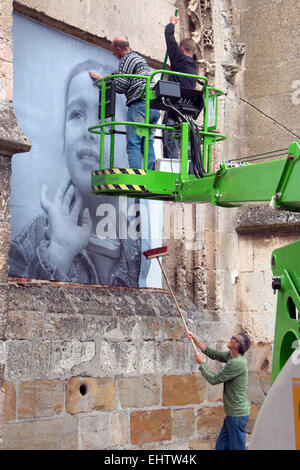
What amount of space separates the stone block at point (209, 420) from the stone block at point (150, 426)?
20.5 inches

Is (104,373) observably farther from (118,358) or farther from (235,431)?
(235,431)

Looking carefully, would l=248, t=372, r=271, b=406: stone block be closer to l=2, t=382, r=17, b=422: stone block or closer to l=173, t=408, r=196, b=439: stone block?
l=173, t=408, r=196, b=439: stone block

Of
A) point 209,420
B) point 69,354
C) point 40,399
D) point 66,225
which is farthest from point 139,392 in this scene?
point 66,225

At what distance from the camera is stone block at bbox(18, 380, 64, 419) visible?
20.8 ft

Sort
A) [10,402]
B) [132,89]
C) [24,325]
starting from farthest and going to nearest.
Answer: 1. [132,89]
2. [24,325]
3. [10,402]

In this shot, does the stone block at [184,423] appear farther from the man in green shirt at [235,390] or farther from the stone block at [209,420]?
the man in green shirt at [235,390]

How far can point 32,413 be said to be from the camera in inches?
252

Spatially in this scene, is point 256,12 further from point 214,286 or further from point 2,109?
point 2,109

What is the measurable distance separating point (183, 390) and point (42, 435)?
6.45 feet

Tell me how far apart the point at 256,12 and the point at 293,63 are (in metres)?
0.80

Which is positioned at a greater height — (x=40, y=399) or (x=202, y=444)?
(x=40, y=399)

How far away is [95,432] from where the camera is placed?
7012mm

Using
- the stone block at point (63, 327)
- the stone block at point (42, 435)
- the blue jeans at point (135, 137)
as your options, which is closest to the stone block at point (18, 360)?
the stone block at point (63, 327)
